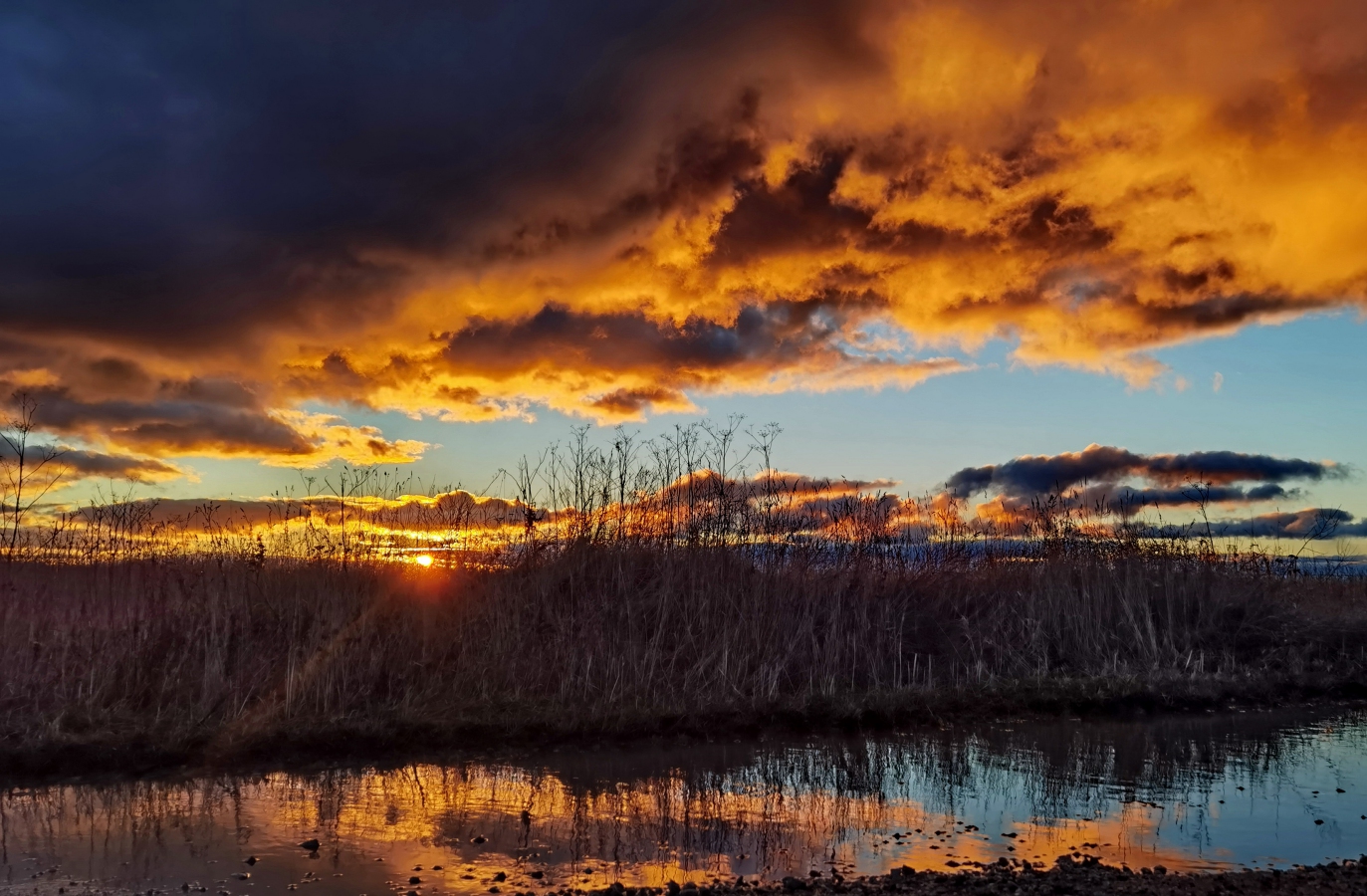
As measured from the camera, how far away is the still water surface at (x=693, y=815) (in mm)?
5852

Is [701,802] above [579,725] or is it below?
below

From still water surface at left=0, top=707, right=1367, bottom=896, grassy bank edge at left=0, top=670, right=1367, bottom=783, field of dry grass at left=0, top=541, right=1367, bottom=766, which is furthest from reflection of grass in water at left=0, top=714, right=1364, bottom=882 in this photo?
field of dry grass at left=0, top=541, right=1367, bottom=766

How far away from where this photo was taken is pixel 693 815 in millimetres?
7008

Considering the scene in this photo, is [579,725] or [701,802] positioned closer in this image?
[701,802]

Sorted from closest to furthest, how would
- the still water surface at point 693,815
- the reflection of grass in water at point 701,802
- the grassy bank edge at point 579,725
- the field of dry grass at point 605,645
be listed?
the still water surface at point 693,815
the reflection of grass in water at point 701,802
the grassy bank edge at point 579,725
the field of dry grass at point 605,645

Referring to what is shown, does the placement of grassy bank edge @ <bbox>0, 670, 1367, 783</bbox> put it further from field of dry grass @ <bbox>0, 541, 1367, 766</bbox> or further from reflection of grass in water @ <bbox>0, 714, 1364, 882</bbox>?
reflection of grass in water @ <bbox>0, 714, 1364, 882</bbox>

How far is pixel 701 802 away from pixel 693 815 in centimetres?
39

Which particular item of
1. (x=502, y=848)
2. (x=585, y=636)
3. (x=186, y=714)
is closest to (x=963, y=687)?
(x=585, y=636)

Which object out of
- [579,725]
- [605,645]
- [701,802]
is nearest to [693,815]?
[701,802]

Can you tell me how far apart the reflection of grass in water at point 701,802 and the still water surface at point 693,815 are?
0.08 ft

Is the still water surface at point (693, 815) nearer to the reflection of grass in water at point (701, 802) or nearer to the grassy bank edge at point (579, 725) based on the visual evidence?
the reflection of grass in water at point (701, 802)

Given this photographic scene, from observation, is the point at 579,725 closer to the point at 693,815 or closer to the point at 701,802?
the point at 701,802

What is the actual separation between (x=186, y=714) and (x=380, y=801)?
2.93 m

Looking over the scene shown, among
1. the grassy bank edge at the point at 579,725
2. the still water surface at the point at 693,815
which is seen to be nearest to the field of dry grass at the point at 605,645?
the grassy bank edge at the point at 579,725
